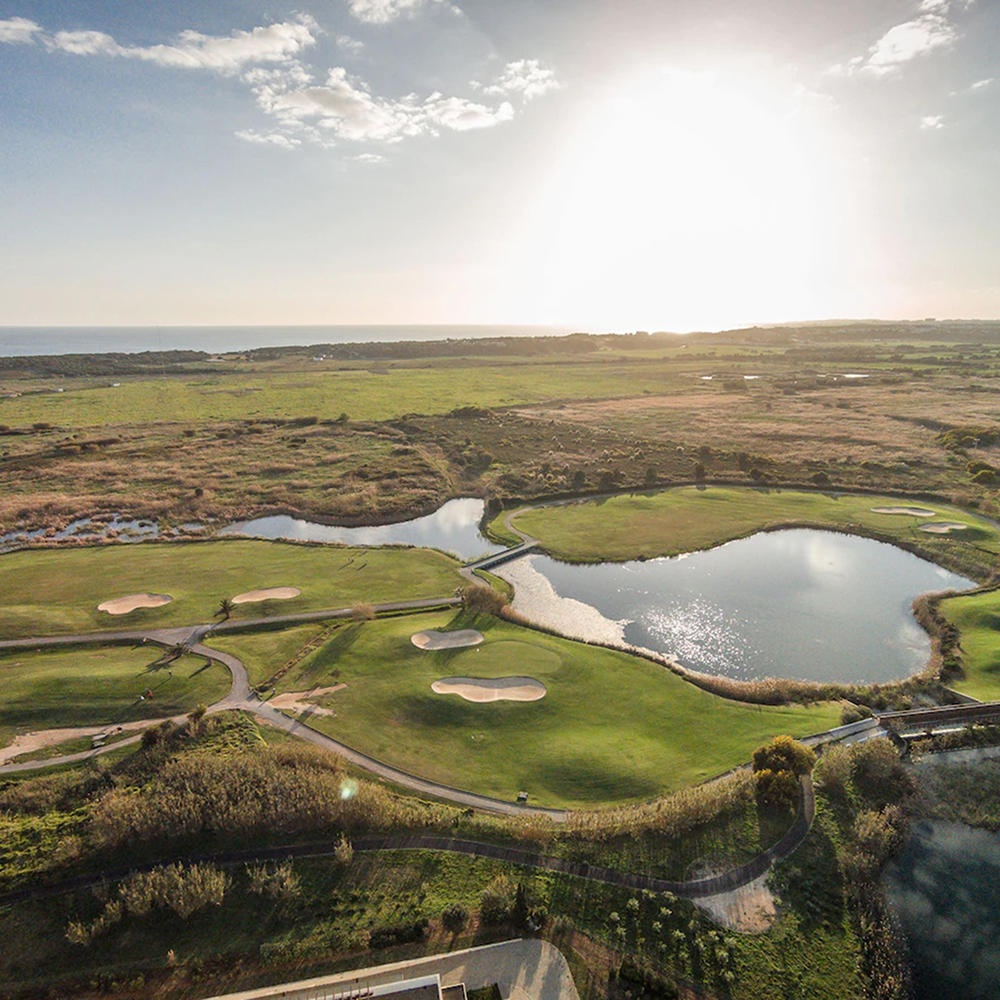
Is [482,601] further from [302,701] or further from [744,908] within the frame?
[744,908]

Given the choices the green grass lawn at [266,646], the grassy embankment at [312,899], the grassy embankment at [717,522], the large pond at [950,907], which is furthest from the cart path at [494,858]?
the grassy embankment at [717,522]

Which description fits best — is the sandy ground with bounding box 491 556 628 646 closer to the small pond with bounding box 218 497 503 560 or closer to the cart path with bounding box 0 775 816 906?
the small pond with bounding box 218 497 503 560

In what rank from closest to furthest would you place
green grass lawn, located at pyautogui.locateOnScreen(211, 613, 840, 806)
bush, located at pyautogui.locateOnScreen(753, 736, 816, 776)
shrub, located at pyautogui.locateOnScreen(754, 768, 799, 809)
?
shrub, located at pyautogui.locateOnScreen(754, 768, 799, 809) < bush, located at pyautogui.locateOnScreen(753, 736, 816, 776) < green grass lawn, located at pyautogui.locateOnScreen(211, 613, 840, 806)

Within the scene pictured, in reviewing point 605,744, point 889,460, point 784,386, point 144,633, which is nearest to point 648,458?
point 889,460

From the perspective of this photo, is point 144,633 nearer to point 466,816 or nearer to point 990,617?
point 466,816

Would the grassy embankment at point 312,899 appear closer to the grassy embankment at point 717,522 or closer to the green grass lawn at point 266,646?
the green grass lawn at point 266,646

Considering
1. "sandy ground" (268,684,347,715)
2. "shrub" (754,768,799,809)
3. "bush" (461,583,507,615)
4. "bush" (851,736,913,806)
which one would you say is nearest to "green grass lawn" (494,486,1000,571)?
"bush" (461,583,507,615)
